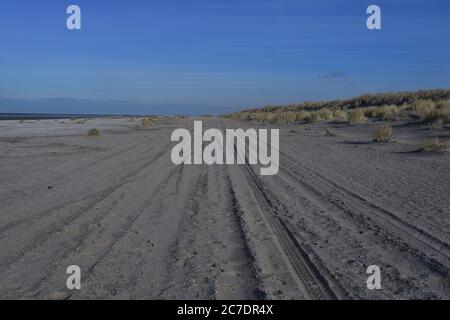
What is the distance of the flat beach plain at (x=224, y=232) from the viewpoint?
5539 mm

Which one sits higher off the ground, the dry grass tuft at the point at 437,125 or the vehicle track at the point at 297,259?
the dry grass tuft at the point at 437,125

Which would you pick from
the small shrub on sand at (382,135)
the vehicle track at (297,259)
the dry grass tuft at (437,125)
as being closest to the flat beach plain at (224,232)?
the vehicle track at (297,259)

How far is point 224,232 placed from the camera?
25.6ft

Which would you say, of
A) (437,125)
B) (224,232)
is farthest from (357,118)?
(224,232)

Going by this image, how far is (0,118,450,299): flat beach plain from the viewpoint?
5539 millimetres

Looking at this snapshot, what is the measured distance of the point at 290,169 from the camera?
50.2 feet

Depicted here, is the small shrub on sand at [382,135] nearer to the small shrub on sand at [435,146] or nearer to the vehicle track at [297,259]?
the small shrub on sand at [435,146]

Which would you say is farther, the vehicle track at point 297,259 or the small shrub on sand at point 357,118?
the small shrub on sand at point 357,118

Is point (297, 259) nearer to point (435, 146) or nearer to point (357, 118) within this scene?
point (435, 146)

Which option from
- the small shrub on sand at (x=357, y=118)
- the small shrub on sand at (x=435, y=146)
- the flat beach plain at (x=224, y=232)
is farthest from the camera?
the small shrub on sand at (x=357, y=118)

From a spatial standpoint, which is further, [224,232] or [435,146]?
[435,146]

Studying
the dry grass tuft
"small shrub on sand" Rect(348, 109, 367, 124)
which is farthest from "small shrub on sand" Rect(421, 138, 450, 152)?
"small shrub on sand" Rect(348, 109, 367, 124)
